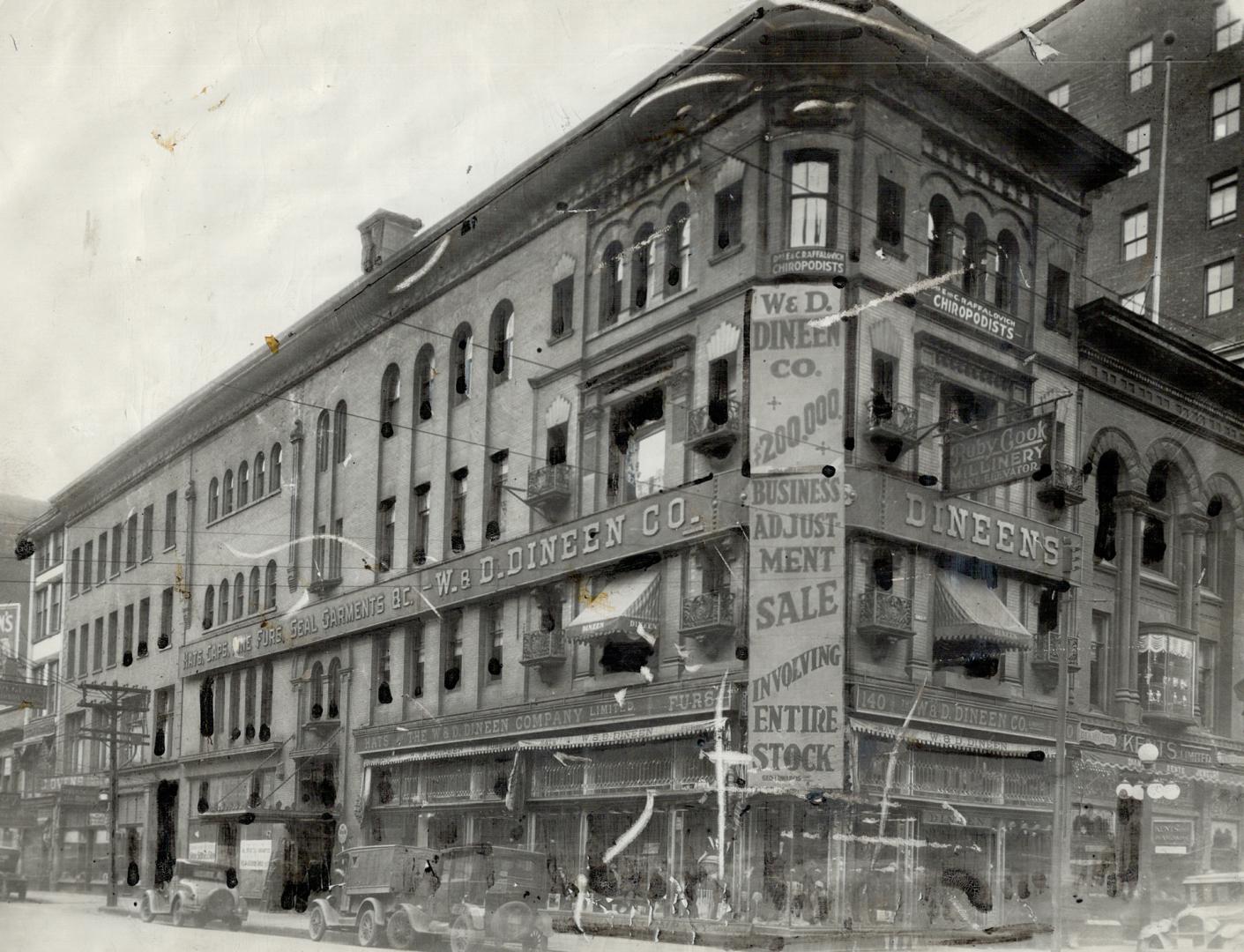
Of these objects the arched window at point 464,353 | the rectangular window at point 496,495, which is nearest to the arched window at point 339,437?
the arched window at point 464,353

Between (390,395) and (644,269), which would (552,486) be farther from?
(390,395)

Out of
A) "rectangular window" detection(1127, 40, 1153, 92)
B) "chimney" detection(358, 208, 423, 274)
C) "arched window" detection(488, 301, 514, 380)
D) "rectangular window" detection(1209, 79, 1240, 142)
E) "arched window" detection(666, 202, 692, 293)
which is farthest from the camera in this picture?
"arched window" detection(488, 301, 514, 380)

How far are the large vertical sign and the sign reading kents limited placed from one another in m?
0.47

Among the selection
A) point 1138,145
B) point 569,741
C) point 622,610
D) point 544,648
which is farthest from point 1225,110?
point 569,741

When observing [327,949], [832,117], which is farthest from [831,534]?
[327,949]

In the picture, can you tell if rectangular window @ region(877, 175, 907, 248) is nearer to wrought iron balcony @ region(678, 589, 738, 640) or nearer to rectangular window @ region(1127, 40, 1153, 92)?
rectangular window @ region(1127, 40, 1153, 92)

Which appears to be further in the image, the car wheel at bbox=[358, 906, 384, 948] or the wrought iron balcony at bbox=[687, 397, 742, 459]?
the car wheel at bbox=[358, 906, 384, 948]

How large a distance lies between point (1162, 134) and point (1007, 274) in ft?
5.00

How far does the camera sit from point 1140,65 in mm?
9820

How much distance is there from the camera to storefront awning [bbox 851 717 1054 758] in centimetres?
1011

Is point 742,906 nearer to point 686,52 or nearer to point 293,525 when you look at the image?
point 686,52

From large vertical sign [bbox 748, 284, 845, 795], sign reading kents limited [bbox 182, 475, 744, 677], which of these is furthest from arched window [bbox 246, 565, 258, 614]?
large vertical sign [bbox 748, 284, 845, 795]

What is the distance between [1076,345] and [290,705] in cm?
984

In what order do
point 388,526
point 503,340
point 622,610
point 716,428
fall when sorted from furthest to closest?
point 388,526, point 503,340, point 622,610, point 716,428
